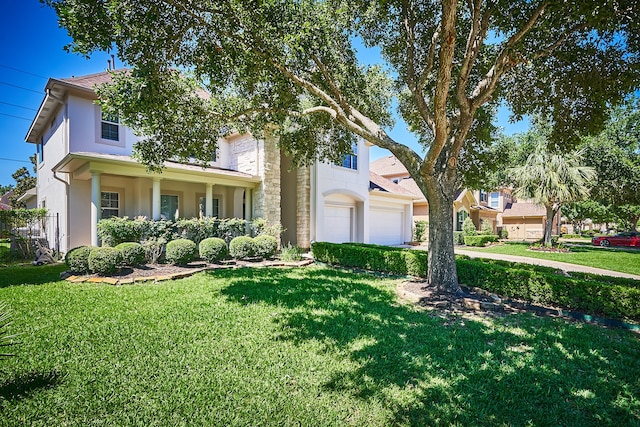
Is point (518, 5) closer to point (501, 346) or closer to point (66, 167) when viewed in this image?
point (501, 346)

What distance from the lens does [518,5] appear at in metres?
5.75

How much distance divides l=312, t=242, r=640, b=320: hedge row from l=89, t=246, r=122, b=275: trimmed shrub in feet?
25.2

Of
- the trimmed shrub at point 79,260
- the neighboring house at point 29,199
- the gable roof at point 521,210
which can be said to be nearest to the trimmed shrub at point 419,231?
the gable roof at point 521,210

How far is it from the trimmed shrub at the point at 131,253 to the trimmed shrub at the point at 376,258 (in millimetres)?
5902

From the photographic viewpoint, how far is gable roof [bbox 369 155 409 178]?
90.0 ft

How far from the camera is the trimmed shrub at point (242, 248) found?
10727mm

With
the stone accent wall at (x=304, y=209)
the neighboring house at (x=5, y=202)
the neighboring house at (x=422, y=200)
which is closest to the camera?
the stone accent wall at (x=304, y=209)

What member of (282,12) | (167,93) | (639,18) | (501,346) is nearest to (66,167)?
(167,93)

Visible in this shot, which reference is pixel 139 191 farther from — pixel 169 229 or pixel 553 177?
pixel 553 177

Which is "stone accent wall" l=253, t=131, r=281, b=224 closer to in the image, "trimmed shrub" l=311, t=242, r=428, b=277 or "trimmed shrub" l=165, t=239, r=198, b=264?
"trimmed shrub" l=311, t=242, r=428, b=277

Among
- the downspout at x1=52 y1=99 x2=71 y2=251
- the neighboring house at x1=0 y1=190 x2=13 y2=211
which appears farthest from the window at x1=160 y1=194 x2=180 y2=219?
the neighboring house at x1=0 y1=190 x2=13 y2=211

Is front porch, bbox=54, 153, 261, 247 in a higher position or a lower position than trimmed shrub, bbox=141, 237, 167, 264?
higher

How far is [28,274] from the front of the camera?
8664 mm

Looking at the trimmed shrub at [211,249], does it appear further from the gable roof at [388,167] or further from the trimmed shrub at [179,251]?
the gable roof at [388,167]
